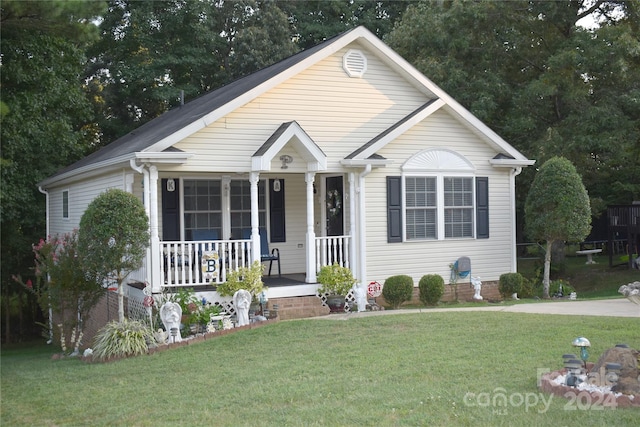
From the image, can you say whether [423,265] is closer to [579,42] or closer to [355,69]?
[355,69]

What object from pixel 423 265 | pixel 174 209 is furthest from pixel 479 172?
pixel 174 209

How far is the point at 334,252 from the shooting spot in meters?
14.6

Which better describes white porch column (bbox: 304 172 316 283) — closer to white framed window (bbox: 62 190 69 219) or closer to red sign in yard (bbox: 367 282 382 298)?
red sign in yard (bbox: 367 282 382 298)

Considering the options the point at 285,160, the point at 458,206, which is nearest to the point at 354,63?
the point at 285,160

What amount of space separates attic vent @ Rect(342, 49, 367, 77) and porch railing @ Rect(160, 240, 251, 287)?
170 inches

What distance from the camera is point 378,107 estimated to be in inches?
607

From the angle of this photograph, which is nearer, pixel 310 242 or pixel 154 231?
pixel 154 231

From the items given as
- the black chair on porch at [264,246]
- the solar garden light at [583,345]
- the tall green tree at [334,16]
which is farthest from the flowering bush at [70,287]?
the tall green tree at [334,16]

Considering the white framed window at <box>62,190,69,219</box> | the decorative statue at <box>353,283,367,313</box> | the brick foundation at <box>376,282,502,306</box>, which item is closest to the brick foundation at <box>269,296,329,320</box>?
the decorative statue at <box>353,283,367,313</box>

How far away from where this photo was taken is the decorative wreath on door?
1564cm

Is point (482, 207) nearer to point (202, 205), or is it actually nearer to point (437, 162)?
point (437, 162)

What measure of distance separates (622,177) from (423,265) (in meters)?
14.7

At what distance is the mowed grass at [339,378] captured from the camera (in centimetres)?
684

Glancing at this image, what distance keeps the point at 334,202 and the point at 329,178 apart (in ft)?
1.95
